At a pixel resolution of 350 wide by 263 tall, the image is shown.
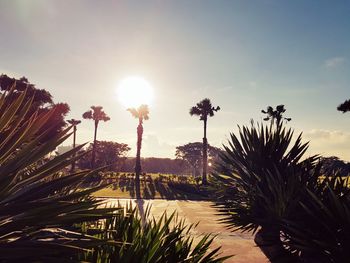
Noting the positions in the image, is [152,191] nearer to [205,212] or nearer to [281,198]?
[205,212]

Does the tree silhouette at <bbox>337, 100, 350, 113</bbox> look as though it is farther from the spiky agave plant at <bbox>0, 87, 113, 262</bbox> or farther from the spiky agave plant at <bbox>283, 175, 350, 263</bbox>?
the spiky agave plant at <bbox>0, 87, 113, 262</bbox>

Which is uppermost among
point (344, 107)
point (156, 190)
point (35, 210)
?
point (344, 107)

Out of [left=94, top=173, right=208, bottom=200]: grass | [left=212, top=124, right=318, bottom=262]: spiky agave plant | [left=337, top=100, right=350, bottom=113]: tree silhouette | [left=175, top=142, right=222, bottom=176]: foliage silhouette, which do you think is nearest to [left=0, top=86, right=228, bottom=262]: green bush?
[left=212, top=124, right=318, bottom=262]: spiky agave plant

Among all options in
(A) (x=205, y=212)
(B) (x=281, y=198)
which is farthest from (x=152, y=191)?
(B) (x=281, y=198)

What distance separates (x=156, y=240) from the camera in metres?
3.50

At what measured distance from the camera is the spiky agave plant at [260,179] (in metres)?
6.43

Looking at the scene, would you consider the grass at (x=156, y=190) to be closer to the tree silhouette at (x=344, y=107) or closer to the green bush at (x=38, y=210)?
the tree silhouette at (x=344, y=107)

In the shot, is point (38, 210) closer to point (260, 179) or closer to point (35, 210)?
point (35, 210)

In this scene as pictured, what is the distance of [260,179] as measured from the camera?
23.5ft

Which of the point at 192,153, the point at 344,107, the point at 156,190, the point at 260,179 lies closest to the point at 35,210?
the point at 260,179

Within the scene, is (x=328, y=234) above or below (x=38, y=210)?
below

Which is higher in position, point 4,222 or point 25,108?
point 25,108

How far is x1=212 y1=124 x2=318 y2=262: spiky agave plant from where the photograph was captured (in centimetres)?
643

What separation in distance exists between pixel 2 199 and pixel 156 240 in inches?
70.5
